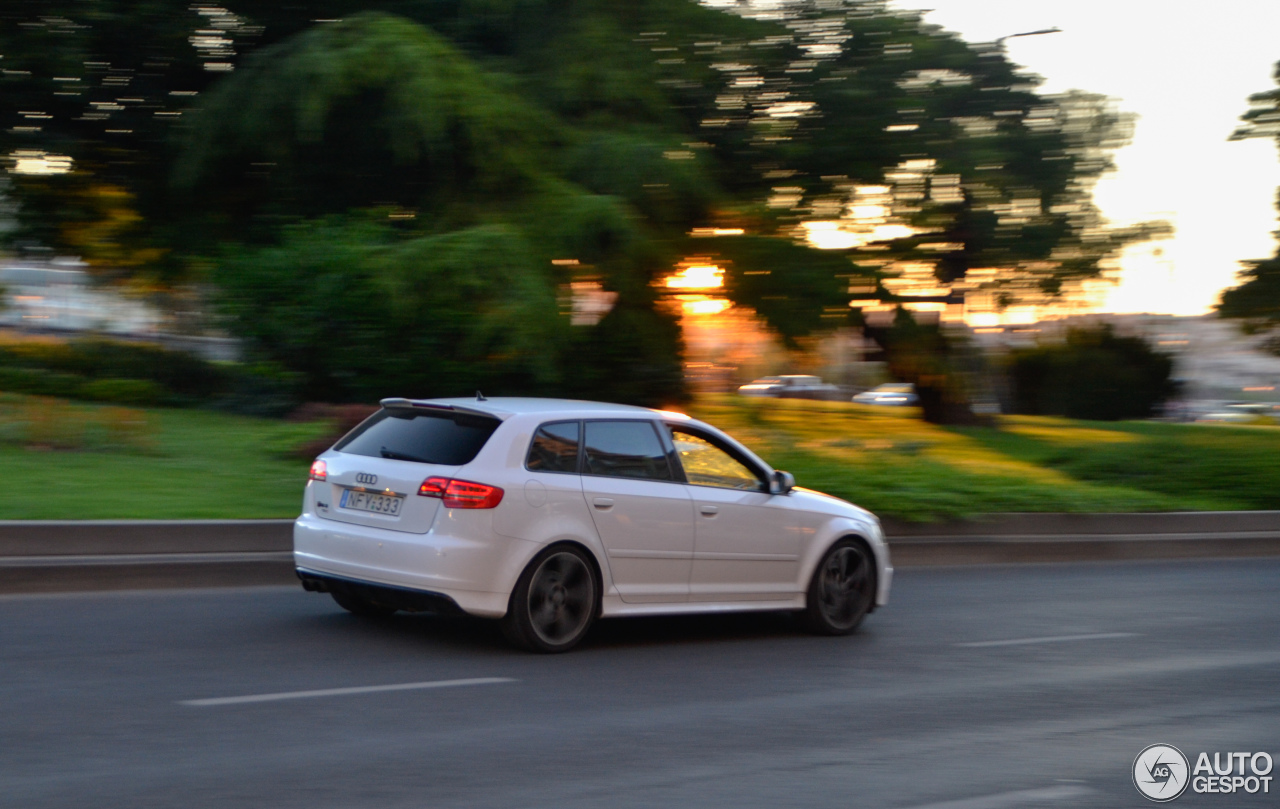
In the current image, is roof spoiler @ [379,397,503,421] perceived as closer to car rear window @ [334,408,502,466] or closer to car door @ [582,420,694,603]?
car rear window @ [334,408,502,466]

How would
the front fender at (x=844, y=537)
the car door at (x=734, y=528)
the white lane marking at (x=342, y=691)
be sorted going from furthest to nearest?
1. the front fender at (x=844, y=537)
2. the car door at (x=734, y=528)
3. the white lane marking at (x=342, y=691)

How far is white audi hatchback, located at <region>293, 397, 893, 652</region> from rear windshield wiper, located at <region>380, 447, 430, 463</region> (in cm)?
1

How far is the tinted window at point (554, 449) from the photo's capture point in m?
8.03

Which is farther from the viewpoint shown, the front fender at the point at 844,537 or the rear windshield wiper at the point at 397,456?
the front fender at the point at 844,537

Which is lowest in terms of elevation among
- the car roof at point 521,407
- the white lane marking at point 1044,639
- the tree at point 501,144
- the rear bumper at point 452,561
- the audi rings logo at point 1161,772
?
the white lane marking at point 1044,639

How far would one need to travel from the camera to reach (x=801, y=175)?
21000 millimetres

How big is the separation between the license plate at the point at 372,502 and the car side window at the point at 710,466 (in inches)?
78.5

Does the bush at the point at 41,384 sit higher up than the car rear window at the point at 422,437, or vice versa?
the car rear window at the point at 422,437

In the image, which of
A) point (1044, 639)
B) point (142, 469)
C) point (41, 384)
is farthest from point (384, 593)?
point (41, 384)

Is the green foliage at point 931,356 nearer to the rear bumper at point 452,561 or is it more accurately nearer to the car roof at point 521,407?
the car roof at point 521,407

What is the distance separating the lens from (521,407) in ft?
27.3

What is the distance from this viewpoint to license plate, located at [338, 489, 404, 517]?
788cm

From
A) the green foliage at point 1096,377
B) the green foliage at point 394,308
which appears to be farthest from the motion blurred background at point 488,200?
the green foliage at point 1096,377

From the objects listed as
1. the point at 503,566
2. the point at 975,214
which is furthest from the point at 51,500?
the point at 975,214
